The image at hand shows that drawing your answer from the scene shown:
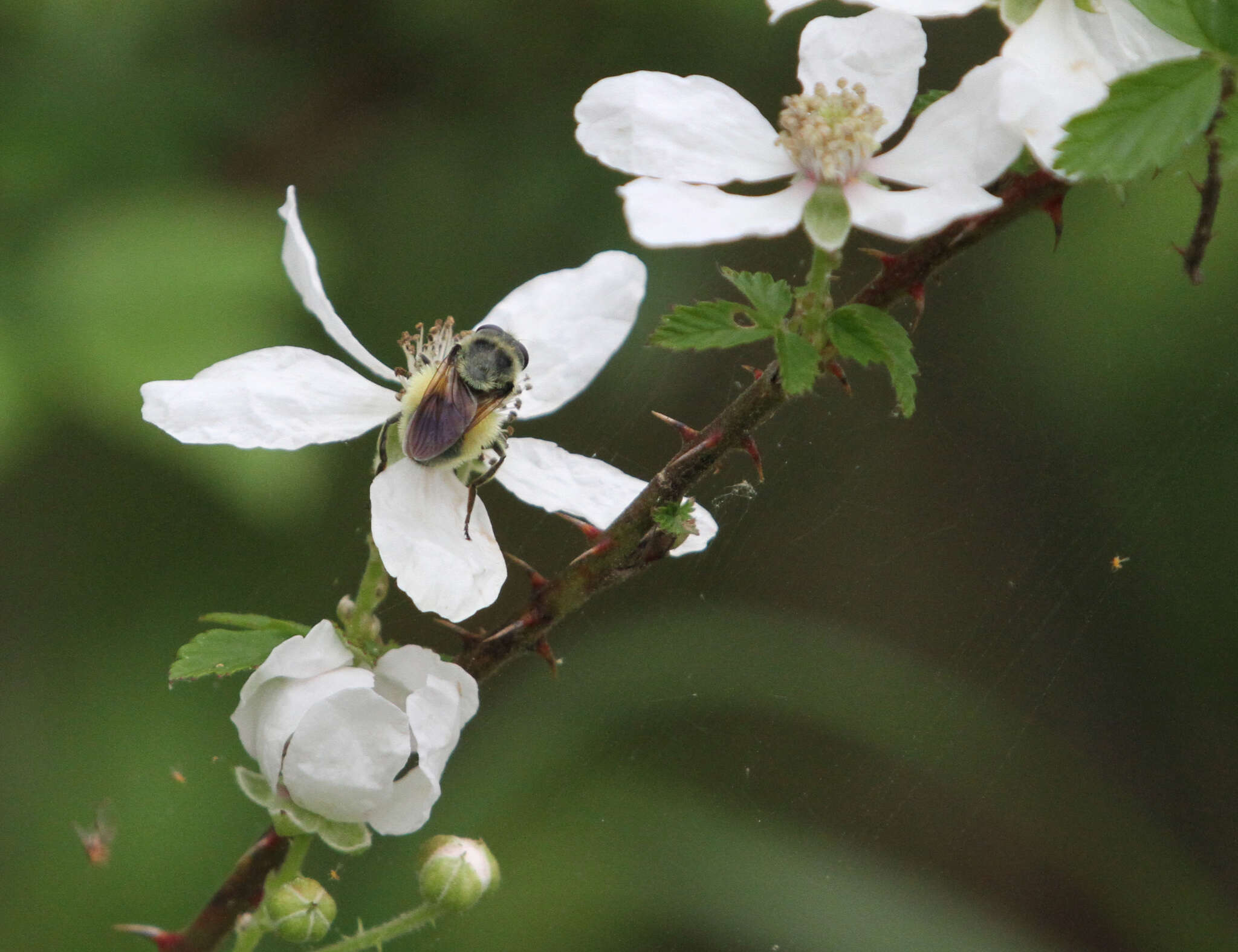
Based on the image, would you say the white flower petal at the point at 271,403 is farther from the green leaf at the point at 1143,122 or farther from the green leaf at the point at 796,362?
the green leaf at the point at 1143,122

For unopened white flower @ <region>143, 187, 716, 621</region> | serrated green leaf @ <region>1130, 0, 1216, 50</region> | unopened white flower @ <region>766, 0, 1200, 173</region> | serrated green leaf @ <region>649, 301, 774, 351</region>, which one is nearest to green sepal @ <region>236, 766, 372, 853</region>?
unopened white flower @ <region>143, 187, 716, 621</region>

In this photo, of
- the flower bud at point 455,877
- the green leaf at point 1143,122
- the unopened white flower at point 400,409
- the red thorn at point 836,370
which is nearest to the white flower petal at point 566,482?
the unopened white flower at point 400,409

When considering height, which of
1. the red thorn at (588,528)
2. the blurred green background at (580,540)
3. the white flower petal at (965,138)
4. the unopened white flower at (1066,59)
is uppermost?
the unopened white flower at (1066,59)

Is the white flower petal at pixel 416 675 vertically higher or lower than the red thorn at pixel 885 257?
lower

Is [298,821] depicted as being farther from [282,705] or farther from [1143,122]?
[1143,122]

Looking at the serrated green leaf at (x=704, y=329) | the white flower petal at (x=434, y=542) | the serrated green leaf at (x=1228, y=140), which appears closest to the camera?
the serrated green leaf at (x=1228, y=140)

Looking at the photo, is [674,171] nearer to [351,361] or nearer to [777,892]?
[777,892]

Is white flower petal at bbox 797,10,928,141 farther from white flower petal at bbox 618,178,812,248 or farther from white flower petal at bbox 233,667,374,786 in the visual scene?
white flower petal at bbox 233,667,374,786
